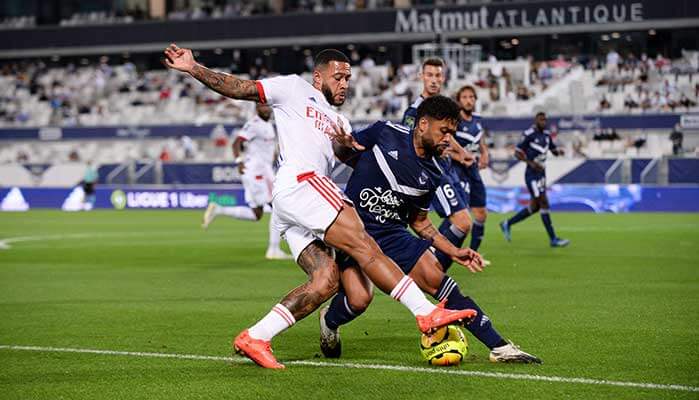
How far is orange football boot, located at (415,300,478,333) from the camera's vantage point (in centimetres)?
732

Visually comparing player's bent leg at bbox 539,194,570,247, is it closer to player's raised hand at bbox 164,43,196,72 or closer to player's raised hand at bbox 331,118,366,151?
player's raised hand at bbox 331,118,366,151

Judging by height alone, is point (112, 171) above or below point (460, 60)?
below

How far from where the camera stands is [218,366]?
25.8 feet

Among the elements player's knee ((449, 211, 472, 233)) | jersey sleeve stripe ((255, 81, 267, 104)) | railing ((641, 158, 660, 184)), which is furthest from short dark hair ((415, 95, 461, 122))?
railing ((641, 158, 660, 184))

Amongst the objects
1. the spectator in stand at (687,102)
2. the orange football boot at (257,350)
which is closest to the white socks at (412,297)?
the orange football boot at (257,350)

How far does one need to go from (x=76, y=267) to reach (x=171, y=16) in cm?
4330

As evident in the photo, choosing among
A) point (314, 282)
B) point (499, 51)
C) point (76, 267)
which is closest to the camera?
point (314, 282)

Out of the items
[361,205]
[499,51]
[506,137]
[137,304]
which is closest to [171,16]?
[499,51]

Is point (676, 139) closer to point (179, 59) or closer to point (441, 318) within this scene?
point (441, 318)

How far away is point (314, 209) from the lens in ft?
25.3

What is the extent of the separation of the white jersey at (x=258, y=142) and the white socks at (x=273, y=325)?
10977mm

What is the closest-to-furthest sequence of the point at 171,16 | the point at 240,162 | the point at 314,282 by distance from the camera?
the point at 314,282, the point at 240,162, the point at 171,16

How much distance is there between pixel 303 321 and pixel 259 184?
845 centimetres

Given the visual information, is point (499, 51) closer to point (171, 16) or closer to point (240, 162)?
point (171, 16)
